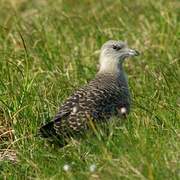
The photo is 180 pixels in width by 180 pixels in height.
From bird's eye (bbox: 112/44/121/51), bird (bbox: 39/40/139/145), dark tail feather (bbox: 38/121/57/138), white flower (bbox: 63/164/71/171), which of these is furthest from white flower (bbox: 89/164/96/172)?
bird's eye (bbox: 112/44/121/51)

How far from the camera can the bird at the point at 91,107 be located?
23.7 ft

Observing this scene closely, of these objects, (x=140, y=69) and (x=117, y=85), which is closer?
(x=117, y=85)

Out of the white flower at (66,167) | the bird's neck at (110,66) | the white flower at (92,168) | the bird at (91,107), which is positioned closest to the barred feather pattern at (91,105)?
the bird at (91,107)

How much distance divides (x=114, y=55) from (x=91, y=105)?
1.50 metres

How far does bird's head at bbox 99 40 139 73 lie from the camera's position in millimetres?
8695

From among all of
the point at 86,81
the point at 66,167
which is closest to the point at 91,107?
the point at 66,167

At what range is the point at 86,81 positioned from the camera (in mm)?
9375

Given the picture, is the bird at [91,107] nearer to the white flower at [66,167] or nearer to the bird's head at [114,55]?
the bird's head at [114,55]

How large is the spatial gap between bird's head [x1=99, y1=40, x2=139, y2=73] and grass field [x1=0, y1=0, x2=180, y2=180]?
11.9 inches

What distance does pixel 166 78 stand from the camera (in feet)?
27.9

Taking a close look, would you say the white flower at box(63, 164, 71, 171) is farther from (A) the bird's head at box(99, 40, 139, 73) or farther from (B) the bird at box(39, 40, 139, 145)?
(A) the bird's head at box(99, 40, 139, 73)

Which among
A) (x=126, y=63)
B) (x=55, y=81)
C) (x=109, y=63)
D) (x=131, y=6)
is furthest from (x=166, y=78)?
(x=131, y=6)

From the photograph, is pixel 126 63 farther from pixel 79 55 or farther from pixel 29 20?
pixel 29 20

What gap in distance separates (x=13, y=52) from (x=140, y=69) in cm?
136
